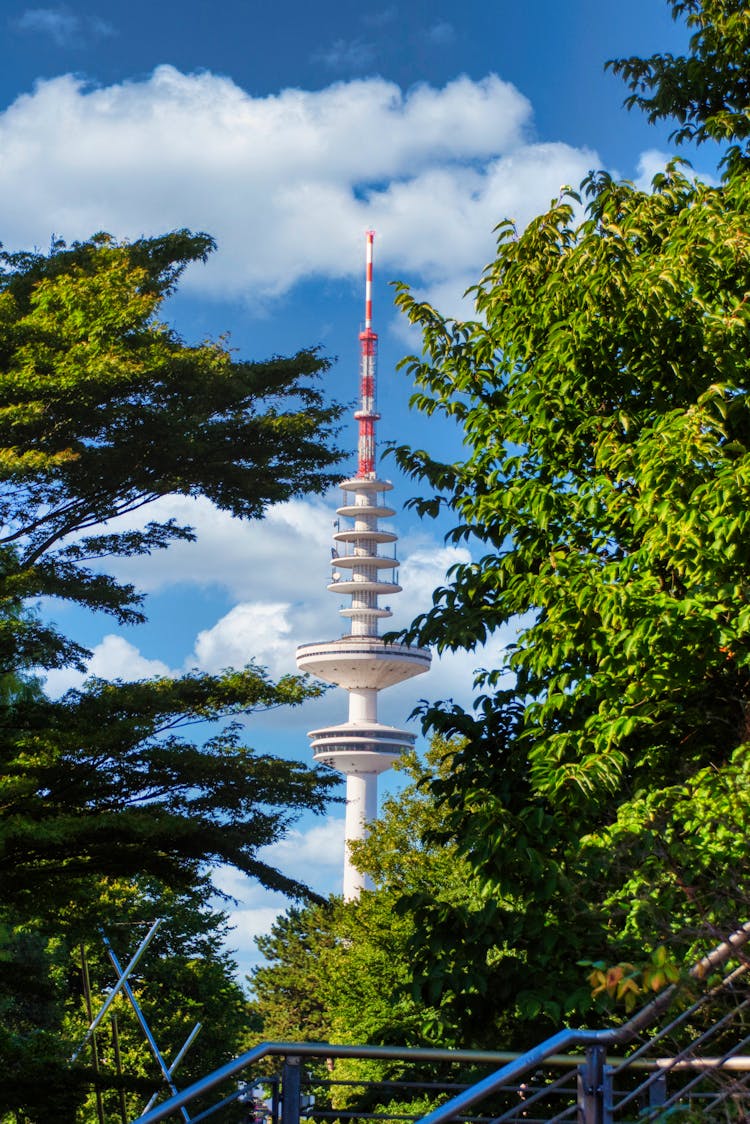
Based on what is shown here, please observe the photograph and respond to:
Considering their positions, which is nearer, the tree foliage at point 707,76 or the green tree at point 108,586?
the tree foliage at point 707,76

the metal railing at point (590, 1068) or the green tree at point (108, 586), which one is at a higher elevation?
the green tree at point (108, 586)

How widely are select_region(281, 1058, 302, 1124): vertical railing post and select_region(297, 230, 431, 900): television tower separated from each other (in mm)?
106200

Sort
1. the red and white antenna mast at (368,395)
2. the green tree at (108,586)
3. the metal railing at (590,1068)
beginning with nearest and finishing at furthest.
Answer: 1. the metal railing at (590,1068)
2. the green tree at (108,586)
3. the red and white antenna mast at (368,395)

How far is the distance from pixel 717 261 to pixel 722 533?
280 centimetres

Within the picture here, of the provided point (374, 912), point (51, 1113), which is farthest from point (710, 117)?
point (374, 912)

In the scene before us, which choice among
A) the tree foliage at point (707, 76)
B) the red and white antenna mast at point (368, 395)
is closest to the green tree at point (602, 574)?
the tree foliage at point (707, 76)

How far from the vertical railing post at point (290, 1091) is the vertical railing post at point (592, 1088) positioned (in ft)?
6.26

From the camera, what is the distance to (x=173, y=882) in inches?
825

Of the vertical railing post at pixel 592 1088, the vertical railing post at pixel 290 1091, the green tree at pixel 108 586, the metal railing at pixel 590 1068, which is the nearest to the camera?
the metal railing at pixel 590 1068

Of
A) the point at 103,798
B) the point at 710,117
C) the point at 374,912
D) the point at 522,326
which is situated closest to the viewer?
the point at 522,326

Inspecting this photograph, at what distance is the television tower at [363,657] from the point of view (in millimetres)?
116125

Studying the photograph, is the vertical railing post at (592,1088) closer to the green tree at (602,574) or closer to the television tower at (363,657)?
the green tree at (602,574)

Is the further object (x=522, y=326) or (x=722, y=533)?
(x=522, y=326)

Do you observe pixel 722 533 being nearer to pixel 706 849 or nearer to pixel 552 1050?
pixel 706 849
